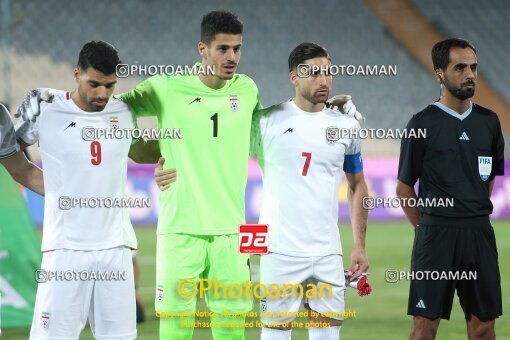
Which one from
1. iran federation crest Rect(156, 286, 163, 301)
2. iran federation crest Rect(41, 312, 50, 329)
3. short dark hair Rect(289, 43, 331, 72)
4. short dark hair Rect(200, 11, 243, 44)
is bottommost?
iran federation crest Rect(41, 312, 50, 329)

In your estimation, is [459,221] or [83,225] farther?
[459,221]

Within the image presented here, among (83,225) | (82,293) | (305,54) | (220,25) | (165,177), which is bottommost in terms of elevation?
(82,293)

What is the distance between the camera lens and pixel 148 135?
513 centimetres

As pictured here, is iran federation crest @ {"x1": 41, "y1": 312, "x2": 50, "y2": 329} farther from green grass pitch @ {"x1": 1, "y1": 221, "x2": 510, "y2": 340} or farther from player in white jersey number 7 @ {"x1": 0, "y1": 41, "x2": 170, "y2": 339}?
green grass pitch @ {"x1": 1, "y1": 221, "x2": 510, "y2": 340}

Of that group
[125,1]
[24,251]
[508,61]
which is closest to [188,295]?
[24,251]

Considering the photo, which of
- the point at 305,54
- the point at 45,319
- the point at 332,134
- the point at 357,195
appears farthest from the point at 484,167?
the point at 45,319

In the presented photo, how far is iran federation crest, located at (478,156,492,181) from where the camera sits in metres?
5.19

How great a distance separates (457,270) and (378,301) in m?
3.92

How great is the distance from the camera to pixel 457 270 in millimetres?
5164

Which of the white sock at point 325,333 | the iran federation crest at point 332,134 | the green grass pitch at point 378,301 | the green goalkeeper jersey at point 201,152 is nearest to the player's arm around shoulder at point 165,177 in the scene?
the green goalkeeper jersey at point 201,152

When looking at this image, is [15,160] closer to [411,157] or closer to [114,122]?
[114,122]

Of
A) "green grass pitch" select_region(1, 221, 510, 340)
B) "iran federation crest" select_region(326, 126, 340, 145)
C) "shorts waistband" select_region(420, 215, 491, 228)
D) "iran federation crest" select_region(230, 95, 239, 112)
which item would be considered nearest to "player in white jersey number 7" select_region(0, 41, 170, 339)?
"iran federation crest" select_region(230, 95, 239, 112)

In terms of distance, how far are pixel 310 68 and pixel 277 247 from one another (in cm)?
97

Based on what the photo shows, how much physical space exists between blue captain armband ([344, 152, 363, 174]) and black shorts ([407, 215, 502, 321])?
1.59 feet
